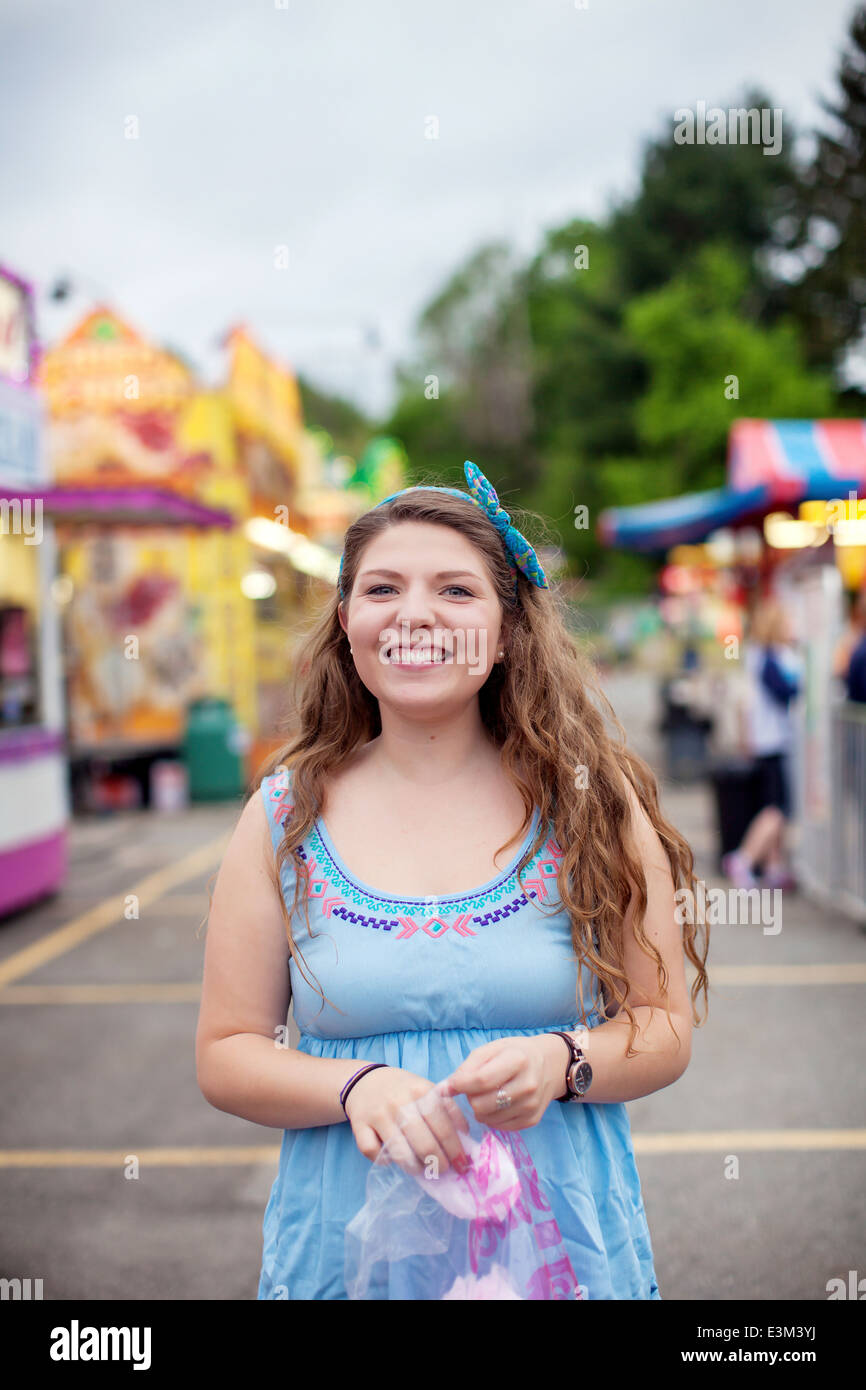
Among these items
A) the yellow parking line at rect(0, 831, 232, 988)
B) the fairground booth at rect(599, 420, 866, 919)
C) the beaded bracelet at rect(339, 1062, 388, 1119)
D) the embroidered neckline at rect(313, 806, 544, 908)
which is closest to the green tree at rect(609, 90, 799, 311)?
the fairground booth at rect(599, 420, 866, 919)

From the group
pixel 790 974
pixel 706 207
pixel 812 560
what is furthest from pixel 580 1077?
pixel 706 207

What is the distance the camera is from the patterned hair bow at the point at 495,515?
6.00 ft

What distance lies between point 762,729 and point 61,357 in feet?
31.9

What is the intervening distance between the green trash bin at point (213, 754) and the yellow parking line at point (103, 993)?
680 centimetres

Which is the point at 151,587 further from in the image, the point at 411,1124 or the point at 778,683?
the point at 411,1124

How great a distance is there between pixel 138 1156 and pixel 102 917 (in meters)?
3.88

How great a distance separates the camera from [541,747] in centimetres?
182

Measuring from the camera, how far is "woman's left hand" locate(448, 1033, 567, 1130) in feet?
4.65

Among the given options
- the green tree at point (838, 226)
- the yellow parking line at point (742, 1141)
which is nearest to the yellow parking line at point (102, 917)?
the yellow parking line at point (742, 1141)

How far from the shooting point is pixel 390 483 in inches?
1016

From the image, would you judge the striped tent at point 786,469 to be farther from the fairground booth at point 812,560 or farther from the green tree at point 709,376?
the green tree at point 709,376

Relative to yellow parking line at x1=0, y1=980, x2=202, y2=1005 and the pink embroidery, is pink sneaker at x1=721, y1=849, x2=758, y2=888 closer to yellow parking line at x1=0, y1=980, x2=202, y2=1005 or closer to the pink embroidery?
yellow parking line at x1=0, y1=980, x2=202, y2=1005
